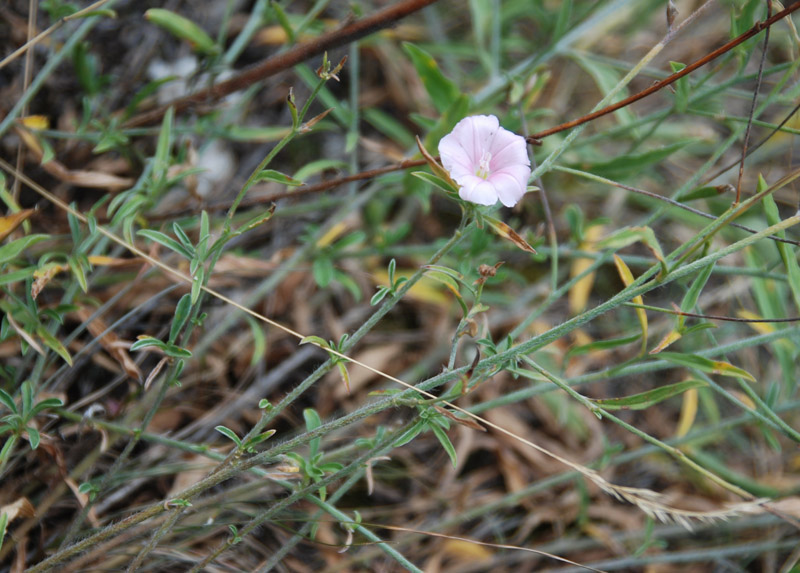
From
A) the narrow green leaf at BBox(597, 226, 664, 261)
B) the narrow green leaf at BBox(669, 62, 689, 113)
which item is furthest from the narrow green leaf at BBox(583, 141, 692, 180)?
the narrow green leaf at BBox(597, 226, 664, 261)

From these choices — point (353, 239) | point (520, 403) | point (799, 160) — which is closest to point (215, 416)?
point (353, 239)

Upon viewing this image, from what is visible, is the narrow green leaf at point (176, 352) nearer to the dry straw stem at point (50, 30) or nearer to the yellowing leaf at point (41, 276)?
the yellowing leaf at point (41, 276)

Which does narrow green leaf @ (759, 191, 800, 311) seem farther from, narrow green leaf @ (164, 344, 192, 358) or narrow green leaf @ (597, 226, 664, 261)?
narrow green leaf @ (164, 344, 192, 358)

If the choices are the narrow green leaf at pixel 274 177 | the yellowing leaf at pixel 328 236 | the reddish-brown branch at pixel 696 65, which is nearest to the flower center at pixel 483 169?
the reddish-brown branch at pixel 696 65

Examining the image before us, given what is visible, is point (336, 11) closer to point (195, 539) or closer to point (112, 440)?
point (112, 440)

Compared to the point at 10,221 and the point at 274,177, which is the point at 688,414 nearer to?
the point at 274,177
